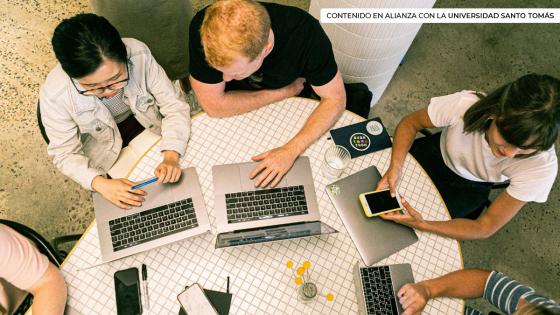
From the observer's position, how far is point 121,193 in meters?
1.47

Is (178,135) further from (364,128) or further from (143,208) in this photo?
(364,128)

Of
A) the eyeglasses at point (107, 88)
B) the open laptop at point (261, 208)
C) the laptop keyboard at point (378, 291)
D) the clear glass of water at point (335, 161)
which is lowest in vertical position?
the laptop keyboard at point (378, 291)

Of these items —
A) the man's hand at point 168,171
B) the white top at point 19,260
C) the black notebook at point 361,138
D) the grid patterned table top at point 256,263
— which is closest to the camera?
the white top at point 19,260

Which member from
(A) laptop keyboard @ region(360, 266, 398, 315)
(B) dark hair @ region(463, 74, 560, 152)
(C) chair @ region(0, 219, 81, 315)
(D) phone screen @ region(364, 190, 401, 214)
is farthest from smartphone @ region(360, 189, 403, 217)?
(C) chair @ region(0, 219, 81, 315)

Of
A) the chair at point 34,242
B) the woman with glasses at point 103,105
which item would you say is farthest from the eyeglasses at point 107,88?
the chair at point 34,242

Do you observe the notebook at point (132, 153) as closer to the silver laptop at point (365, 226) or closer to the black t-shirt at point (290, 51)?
the black t-shirt at point (290, 51)

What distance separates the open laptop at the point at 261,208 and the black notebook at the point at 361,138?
0.22 m

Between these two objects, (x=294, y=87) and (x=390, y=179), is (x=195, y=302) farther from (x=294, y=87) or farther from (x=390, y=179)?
(x=294, y=87)

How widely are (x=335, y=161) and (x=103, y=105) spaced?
965 millimetres

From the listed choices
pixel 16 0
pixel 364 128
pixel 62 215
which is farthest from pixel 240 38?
pixel 16 0

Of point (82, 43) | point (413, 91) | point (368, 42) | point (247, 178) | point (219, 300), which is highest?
point (82, 43)

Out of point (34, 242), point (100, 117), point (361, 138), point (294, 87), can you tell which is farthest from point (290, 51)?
point (34, 242)

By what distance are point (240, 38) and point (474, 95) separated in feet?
3.09

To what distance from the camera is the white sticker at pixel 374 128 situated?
66.9 inches
